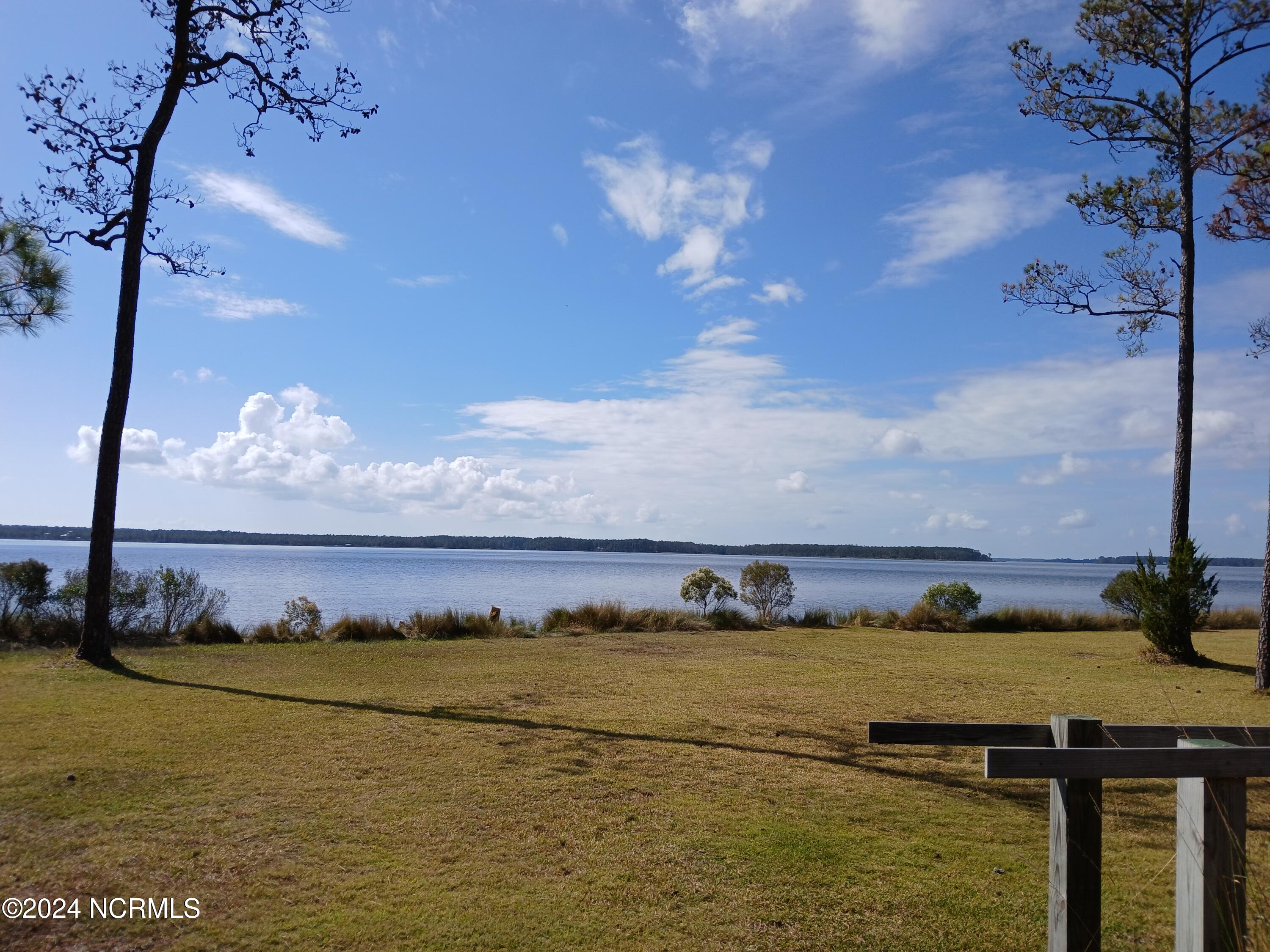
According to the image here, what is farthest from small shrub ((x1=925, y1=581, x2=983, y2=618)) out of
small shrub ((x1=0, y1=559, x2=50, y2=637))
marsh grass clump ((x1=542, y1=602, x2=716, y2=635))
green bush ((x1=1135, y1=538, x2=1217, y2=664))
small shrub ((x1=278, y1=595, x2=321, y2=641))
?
small shrub ((x1=0, y1=559, x2=50, y2=637))

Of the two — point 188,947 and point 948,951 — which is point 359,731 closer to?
point 188,947

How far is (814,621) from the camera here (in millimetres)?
19391

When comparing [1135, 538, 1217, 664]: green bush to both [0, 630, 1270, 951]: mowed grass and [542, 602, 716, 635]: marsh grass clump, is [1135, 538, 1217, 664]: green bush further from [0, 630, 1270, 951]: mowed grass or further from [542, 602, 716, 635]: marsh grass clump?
[542, 602, 716, 635]: marsh grass clump

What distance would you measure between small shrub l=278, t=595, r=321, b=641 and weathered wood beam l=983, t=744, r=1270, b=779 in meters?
14.2

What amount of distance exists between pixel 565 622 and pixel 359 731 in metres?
10.5

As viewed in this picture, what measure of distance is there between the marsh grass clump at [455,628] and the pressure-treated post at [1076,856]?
13.1 metres

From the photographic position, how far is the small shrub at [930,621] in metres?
18.6

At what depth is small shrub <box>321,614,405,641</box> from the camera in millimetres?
14484

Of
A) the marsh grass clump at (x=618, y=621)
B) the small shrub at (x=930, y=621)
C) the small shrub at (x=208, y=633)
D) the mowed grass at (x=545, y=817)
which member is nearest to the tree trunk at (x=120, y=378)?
the mowed grass at (x=545, y=817)

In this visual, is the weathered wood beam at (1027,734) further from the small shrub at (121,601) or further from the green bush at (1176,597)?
the small shrub at (121,601)

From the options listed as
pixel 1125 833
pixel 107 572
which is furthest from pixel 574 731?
pixel 107 572

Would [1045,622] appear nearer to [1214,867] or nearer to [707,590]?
[707,590]

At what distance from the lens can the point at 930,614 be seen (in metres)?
19.0

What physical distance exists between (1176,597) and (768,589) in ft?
33.8
